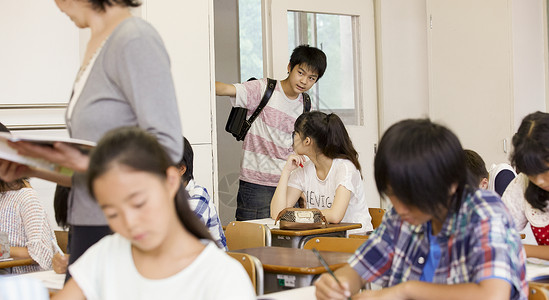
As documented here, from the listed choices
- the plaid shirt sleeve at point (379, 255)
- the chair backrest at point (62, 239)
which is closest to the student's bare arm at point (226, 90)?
the chair backrest at point (62, 239)

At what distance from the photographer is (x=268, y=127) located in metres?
4.81

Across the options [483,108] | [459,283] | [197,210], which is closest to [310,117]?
[197,210]

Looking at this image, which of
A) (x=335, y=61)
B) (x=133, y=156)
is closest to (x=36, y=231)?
(x=133, y=156)

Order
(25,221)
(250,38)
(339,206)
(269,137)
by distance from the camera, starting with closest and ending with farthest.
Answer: (25,221) < (339,206) < (269,137) < (250,38)

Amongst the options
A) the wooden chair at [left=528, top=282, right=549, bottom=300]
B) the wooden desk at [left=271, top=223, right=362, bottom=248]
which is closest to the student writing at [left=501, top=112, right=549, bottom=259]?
the wooden chair at [left=528, top=282, right=549, bottom=300]

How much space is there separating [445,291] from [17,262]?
2025mm

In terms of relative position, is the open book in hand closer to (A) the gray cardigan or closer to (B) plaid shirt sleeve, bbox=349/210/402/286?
(A) the gray cardigan

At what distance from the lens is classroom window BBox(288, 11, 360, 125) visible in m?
5.86

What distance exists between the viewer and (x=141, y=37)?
1.53m

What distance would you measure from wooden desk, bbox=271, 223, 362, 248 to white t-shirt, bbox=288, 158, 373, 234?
0.29 m

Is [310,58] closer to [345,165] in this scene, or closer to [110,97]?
[345,165]

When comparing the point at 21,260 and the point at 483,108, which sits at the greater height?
the point at 483,108

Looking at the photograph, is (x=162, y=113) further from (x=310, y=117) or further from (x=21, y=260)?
(x=310, y=117)

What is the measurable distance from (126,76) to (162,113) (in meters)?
0.11
